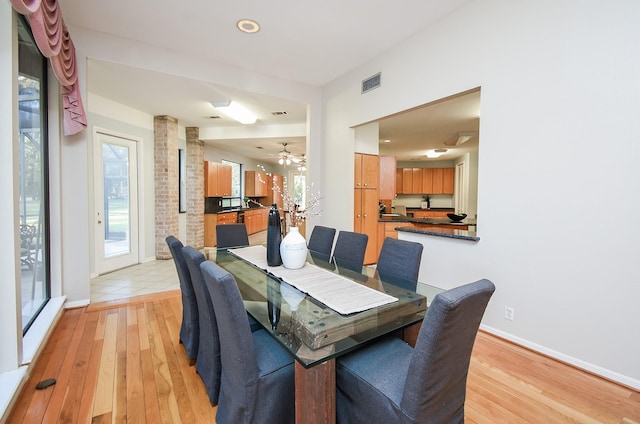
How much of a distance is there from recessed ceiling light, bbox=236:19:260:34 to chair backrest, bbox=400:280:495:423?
3181 mm

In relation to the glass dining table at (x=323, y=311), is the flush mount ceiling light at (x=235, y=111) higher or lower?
higher

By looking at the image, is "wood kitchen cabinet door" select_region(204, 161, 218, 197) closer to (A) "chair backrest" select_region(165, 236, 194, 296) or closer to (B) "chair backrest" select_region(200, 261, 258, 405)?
(A) "chair backrest" select_region(165, 236, 194, 296)

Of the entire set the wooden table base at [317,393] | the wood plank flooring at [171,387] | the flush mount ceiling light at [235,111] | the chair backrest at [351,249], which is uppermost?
the flush mount ceiling light at [235,111]

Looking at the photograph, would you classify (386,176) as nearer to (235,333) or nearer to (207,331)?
(207,331)

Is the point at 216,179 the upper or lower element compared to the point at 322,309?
upper

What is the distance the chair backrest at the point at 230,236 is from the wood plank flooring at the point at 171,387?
107cm

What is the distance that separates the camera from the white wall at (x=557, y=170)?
1.86 meters

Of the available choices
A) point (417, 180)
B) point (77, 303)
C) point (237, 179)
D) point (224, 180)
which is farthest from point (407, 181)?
point (77, 303)

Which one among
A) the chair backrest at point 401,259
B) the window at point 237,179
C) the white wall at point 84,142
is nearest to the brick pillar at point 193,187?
the window at point 237,179

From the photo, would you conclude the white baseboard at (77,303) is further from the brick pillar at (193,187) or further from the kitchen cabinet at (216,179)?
the kitchen cabinet at (216,179)

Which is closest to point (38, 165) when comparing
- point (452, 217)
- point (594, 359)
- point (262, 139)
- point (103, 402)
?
point (103, 402)

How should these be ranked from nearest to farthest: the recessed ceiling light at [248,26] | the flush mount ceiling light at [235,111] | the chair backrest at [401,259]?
the chair backrest at [401,259], the recessed ceiling light at [248,26], the flush mount ceiling light at [235,111]

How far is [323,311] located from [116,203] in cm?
490

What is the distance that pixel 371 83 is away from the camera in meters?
3.80
